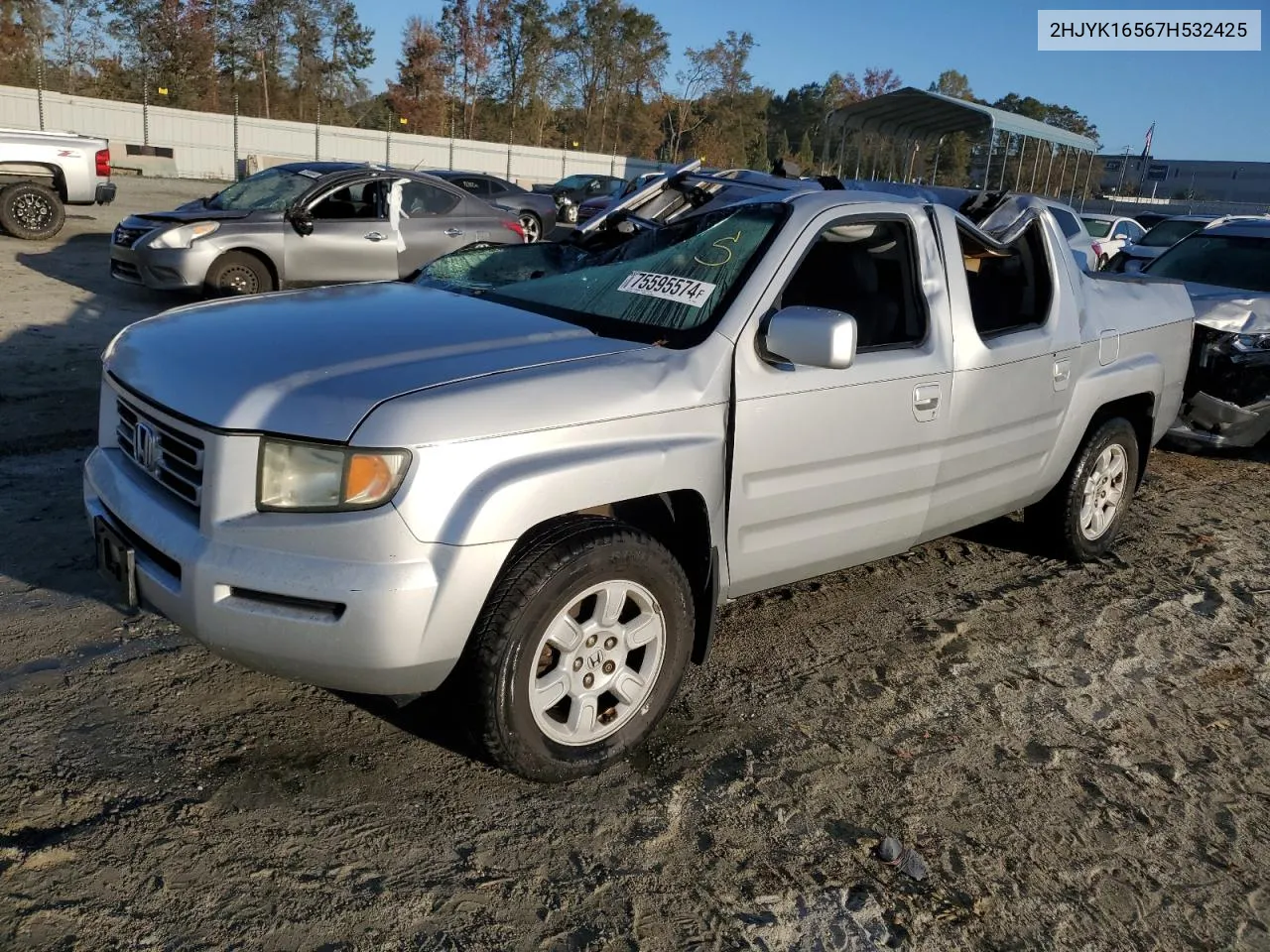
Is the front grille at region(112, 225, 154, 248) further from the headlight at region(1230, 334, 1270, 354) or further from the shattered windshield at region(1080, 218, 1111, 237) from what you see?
the shattered windshield at region(1080, 218, 1111, 237)

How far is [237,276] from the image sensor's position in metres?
10.4

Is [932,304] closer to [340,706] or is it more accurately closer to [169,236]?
[340,706]

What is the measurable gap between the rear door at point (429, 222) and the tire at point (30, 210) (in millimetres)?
5849

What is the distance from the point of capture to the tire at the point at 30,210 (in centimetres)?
1387

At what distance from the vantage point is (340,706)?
3.51 metres

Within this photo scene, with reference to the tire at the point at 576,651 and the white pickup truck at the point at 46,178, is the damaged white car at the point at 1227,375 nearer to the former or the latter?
the tire at the point at 576,651

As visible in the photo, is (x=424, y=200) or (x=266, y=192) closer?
(x=266, y=192)

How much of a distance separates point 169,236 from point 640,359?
340 inches

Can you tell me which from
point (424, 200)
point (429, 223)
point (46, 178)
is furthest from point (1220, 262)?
point (46, 178)

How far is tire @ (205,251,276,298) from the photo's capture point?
1025 centimetres

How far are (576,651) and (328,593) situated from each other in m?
0.75

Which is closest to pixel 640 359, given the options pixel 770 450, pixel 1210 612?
pixel 770 450

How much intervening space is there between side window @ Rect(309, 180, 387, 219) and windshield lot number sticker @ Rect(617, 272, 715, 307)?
26.8 ft

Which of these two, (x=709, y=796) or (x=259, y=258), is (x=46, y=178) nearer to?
(x=259, y=258)
